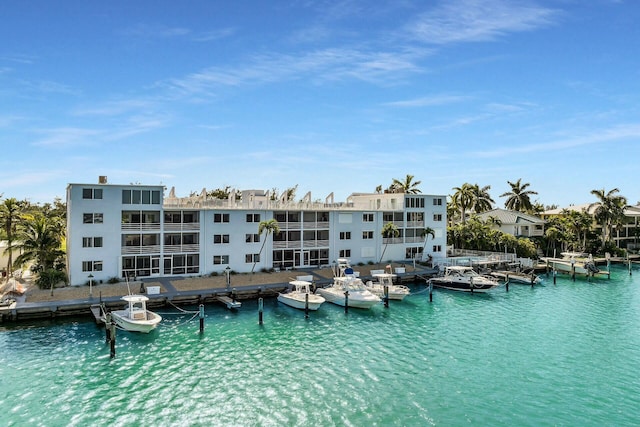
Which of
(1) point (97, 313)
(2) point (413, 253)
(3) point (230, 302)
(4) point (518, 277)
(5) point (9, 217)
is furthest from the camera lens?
(2) point (413, 253)

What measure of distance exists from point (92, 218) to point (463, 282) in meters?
39.0

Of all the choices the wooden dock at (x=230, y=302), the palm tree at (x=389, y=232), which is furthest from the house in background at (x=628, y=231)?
the wooden dock at (x=230, y=302)

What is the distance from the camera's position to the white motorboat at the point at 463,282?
47312 mm

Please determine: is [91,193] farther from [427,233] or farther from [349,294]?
[427,233]

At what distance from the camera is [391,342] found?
29.9 metres

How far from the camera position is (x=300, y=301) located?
37.9 meters

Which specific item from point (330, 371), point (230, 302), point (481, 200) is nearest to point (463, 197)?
point (481, 200)

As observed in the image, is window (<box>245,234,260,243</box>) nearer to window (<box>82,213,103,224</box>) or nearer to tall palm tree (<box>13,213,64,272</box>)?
window (<box>82,213,103,224</box>)

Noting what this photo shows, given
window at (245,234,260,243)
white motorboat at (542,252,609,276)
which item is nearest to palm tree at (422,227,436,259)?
white motorboat at (542,252,609,276)

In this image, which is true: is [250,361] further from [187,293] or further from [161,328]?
[187,293]

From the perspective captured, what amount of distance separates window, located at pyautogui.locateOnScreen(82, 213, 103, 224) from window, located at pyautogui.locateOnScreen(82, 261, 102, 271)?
3791 millimetres

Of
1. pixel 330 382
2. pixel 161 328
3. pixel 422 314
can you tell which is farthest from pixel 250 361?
pixel 422 314

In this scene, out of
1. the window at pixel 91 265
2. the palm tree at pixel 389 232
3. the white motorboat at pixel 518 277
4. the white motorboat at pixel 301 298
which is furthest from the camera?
the palm tree at pixel 389 232

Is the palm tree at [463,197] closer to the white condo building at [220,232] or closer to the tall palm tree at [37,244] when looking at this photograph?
the white condo building at [220,232]
